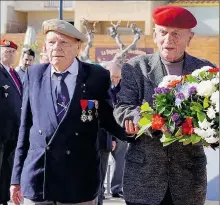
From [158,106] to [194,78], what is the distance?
0.25 m

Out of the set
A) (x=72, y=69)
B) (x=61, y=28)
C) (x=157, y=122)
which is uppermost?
(x=61, y=28)

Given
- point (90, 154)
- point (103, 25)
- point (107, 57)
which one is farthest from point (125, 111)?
point (103, 25)

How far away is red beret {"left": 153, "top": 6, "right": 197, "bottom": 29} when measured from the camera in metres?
4.28

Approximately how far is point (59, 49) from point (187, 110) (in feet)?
3.19

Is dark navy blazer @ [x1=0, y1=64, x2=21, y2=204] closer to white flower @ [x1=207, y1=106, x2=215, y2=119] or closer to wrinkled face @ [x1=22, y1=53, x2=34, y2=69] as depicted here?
wrinkled face @ [x1=22, y1=53, x2=34, y2=69]

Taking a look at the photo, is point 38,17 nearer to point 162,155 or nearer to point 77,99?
point 77,99

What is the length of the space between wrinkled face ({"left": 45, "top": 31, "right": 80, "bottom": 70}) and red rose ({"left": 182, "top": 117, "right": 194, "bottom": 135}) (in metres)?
0.99

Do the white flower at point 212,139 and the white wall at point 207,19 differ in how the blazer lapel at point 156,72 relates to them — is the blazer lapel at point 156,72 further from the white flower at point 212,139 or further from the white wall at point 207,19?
the white wall at point 207,19

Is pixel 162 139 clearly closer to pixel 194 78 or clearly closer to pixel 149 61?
pixel 194 78

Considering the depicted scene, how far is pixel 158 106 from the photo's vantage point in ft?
13.0

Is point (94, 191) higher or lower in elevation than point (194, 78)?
lower

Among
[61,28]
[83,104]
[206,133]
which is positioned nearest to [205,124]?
[206,133]

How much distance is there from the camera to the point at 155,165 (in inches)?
169

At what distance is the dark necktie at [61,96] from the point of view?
175 inches
